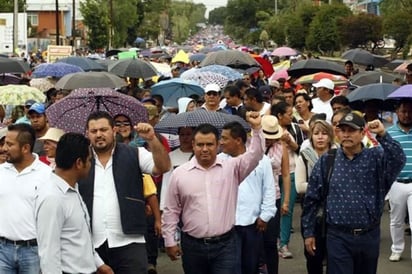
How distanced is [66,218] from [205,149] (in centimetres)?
143

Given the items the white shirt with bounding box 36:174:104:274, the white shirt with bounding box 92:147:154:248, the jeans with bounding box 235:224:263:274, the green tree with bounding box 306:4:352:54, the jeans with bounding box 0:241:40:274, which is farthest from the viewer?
the green tree with bounding box 306:4:352:54

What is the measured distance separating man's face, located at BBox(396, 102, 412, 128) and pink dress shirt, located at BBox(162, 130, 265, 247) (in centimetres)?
264

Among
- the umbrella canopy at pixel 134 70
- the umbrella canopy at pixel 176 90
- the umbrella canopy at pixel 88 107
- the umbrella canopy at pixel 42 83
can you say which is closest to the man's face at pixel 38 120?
the umbrella canopy at pixel 88 107

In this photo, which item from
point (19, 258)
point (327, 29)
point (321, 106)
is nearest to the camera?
point (19, 258)

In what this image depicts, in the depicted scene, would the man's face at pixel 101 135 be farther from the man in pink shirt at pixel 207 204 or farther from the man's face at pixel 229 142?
the man's face at pixel 229 142

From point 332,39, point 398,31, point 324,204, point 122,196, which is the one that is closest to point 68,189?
point 122,196

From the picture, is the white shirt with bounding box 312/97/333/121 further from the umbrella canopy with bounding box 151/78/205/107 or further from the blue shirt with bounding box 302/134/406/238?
the blue shirt with bounding box 302/134/406/238

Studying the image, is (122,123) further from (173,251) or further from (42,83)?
(42,83)

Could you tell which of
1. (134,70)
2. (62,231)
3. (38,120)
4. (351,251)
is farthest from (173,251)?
(134,70)

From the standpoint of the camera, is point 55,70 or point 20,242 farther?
point 55,70

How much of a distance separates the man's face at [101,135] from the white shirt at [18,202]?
0.38 metres

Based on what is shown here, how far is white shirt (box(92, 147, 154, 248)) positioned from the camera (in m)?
5.76

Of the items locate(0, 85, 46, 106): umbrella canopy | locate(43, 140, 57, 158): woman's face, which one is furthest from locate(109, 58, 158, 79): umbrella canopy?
locate(43, 140, 57, 158): woman's face

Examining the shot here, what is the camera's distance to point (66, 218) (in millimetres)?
4957
